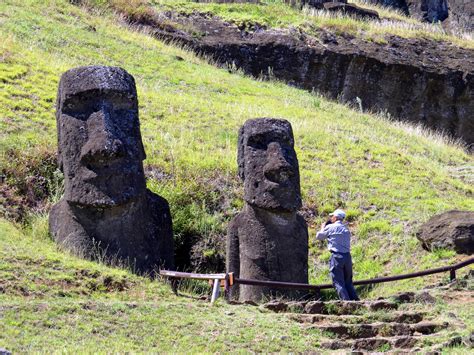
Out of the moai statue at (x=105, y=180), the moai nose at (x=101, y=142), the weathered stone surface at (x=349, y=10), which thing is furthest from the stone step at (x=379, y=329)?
the weathered stone surface at (x=349, y=10)

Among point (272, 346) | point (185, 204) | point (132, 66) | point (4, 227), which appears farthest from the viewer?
point (132, 66)

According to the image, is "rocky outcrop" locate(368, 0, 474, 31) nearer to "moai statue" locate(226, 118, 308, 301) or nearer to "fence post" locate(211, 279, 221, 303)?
"moai statue" locate(226, 118, 308, 301)

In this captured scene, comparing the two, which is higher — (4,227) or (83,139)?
(83,139)

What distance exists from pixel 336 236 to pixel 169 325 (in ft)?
Answer: 11.3

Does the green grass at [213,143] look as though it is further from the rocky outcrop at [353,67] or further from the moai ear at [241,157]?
the rocky outcrop at [353,67]

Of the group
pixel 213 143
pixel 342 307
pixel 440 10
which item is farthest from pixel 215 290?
pixel 440 10

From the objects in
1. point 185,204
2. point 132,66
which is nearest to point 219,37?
point 132,66

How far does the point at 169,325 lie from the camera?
10.1 metres

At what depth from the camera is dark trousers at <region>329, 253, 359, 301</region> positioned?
41.4ft

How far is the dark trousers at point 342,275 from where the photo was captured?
12625 millimetres

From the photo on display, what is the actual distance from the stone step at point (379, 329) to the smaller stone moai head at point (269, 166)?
10.2 feet

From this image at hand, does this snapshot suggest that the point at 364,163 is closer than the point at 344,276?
No

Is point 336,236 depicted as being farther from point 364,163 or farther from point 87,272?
point 364,163

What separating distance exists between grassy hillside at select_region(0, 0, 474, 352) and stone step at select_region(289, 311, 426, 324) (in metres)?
0.29
